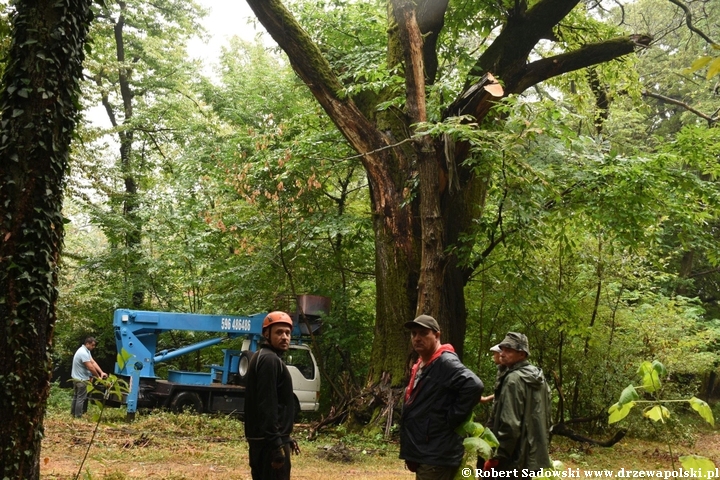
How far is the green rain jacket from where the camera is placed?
191 inches

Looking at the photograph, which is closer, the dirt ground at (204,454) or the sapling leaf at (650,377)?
the sapling leaf at (650,377)

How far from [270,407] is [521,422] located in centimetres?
187

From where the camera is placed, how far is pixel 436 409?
452cm

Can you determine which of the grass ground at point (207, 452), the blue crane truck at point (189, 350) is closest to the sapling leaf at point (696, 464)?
the grass ground at point (207, 452)

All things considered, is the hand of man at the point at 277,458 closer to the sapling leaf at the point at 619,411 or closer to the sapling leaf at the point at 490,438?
the sapling leaf at the point at 490,438

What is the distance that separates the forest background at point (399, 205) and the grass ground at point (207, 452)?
1454mm

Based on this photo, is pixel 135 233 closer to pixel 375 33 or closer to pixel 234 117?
pixel 234 117

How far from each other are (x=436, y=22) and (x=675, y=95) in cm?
1851

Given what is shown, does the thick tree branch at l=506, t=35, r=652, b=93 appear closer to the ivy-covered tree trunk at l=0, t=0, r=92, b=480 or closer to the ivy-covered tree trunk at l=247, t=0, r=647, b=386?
the ivy-covered tree trunk at l=247, t=0, r=647, b=386

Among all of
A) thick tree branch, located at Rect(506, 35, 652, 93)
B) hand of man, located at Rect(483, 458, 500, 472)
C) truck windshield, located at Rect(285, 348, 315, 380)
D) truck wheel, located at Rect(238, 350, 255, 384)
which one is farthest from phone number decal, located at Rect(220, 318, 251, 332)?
hand of man, located at Rect(483, 458, 500, 472)

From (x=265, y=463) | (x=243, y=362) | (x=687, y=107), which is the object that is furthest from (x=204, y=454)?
(x=687, y=107)

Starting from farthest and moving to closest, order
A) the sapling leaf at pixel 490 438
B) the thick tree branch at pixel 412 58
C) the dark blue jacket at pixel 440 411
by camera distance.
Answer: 1. the thick tree branch at pixel 412 58
2. the dark blue jacket at pixel 440 411
3. the sapling leaf at pixel 490 438

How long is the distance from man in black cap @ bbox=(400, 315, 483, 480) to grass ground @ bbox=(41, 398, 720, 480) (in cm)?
369

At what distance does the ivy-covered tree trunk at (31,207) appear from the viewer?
4.77 m
